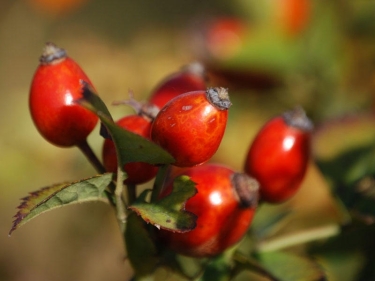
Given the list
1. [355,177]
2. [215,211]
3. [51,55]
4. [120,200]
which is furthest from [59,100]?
[355,177]

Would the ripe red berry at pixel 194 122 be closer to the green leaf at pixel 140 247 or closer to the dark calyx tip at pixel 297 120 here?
the green leaf at pixel 140 247

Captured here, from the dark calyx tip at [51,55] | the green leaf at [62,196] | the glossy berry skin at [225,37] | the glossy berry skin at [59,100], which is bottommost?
the glossy berry skin at [225,37]

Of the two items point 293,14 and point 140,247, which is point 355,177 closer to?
point 140,247

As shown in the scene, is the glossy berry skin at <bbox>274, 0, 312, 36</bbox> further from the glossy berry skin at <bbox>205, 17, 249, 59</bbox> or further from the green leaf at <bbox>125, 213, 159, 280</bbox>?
the green leaf at <bbox>125, 213, 159, 280</bbox>

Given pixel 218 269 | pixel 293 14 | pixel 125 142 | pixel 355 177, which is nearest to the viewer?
pixel 125 142

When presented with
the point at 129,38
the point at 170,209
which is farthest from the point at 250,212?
the point at 129,38

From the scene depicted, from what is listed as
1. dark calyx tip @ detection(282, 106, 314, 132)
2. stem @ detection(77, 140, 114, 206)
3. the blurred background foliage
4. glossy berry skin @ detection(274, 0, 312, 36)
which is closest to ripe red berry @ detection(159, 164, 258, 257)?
stem @ detection(77, 140, 114, 206)

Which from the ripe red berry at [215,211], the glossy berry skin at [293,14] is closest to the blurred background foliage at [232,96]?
the glossy berry skin at [293,14]
